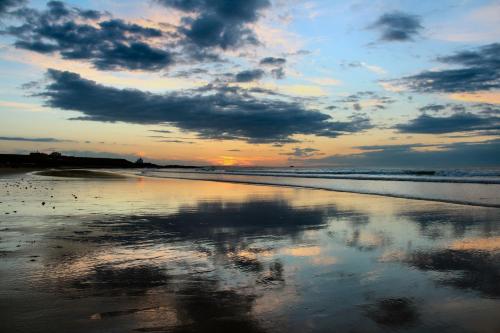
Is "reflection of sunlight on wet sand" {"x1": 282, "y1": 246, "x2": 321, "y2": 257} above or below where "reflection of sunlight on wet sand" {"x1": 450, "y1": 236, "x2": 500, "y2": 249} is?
below

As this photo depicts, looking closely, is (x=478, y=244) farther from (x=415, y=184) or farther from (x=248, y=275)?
(x=415, y=184)

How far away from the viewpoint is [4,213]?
13859mm

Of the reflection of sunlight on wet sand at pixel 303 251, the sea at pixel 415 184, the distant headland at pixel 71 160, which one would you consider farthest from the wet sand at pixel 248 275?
the distant headland at pixel 71 160

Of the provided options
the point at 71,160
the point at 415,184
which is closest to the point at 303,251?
the point at 415,184

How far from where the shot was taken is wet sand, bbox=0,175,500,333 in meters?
4.83

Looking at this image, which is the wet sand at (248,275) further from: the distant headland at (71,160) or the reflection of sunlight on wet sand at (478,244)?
the distant headland at (71,160)

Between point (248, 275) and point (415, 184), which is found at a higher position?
point (415, 184)

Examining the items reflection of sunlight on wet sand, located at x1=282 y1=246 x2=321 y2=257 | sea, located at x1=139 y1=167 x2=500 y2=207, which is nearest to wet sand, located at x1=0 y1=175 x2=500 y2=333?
reflection of sunlight on wet sand, located at x1=282 y1=246 x2=321 y2=257

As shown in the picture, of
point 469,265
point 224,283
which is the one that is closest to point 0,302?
point 224,283

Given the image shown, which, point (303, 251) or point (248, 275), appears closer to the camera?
point (248, 275)

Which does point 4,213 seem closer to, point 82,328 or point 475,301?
point 82,328

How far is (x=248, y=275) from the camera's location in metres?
6.74

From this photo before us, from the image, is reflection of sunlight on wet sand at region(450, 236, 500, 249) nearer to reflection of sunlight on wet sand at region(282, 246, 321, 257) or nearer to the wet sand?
the wet sand

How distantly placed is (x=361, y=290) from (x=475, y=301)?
151 cm
